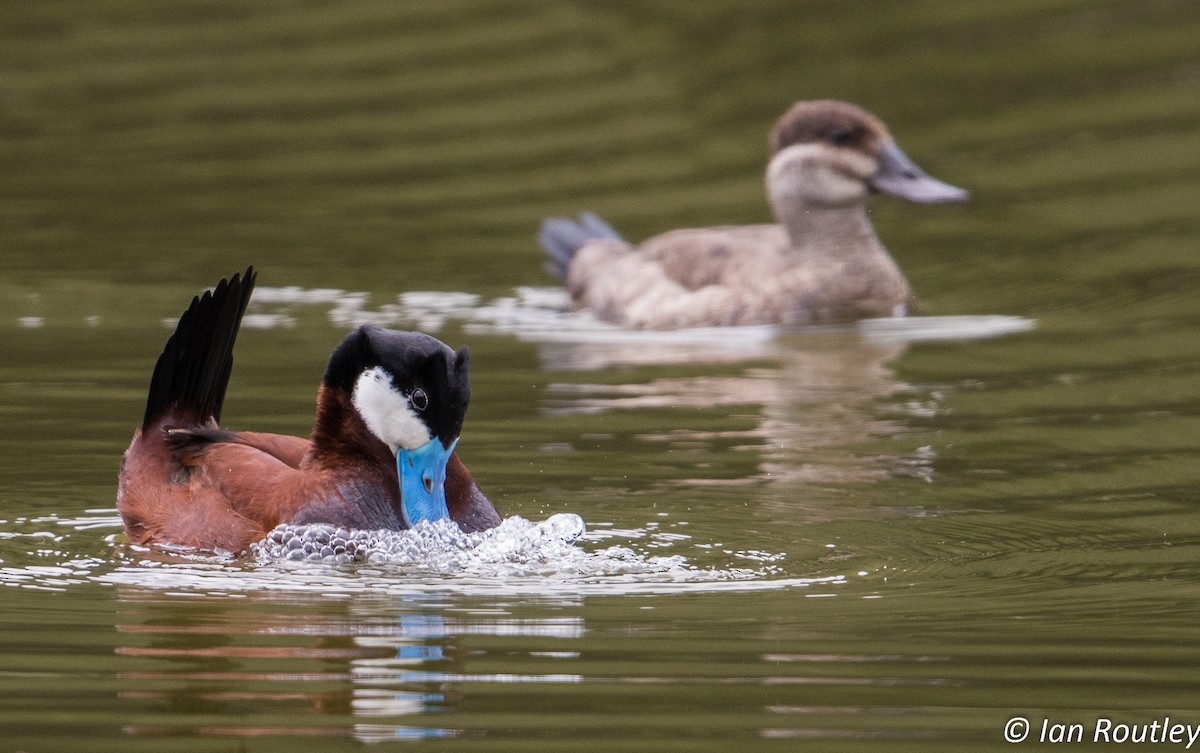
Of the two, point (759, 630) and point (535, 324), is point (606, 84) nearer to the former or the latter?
point (535, 324)

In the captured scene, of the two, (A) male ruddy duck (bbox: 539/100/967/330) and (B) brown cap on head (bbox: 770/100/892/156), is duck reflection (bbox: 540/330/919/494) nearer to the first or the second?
(A) male ruddy duck (bbox: 539/100/967/330)

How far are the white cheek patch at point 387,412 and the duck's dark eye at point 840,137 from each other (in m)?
7.16

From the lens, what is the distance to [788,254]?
44.6 feet

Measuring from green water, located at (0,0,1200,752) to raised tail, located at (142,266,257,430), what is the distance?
1.42ft

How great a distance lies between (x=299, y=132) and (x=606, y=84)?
94.3 inches

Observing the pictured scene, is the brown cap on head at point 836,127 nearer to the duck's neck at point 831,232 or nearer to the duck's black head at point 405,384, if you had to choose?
the duck's neck at point 831,232

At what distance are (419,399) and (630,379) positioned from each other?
3923mm

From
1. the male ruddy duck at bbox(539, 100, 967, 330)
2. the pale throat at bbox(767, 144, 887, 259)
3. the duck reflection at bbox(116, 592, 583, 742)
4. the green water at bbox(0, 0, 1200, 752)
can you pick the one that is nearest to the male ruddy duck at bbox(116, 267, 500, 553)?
the green water at bbox(0, 0, 1200, 752)

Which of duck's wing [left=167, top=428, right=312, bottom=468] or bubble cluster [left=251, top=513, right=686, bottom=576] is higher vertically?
duck's wing [left=167, top=428, right=312, bottom=468]

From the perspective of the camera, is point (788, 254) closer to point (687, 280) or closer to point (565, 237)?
point (687, 280)

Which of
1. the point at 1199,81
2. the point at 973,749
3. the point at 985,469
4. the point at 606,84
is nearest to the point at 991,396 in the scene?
the point at 985,469

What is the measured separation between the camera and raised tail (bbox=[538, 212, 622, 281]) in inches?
572

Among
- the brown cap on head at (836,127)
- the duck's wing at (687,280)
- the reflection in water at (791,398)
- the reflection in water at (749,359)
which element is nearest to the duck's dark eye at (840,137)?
the brown cap on head at (836,127)

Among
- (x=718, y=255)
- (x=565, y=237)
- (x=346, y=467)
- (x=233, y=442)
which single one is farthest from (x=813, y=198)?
(x=346, y=467)
